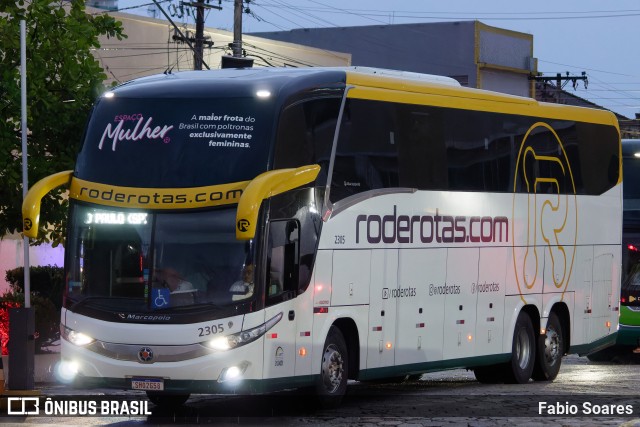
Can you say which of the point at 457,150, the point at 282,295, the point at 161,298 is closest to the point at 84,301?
the point at 161,298

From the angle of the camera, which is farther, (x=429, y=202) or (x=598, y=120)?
(x=598, y=120)

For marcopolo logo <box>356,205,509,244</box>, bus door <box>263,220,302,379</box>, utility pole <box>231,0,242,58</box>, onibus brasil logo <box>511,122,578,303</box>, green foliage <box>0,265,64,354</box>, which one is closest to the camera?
bus door <box>263,220,302,379</box>

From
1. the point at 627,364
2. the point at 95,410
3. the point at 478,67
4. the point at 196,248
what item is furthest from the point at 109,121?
the point at 478,67

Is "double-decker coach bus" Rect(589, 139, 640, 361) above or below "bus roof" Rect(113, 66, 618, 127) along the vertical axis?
below

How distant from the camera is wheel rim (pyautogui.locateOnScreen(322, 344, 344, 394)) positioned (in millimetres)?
16703

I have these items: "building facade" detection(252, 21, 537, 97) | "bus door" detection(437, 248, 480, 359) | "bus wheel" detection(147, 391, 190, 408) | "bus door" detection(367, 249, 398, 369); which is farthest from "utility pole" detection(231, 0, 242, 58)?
"building facade" detection(252, 21, 537, 97)

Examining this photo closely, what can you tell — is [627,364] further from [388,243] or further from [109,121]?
[109,121]

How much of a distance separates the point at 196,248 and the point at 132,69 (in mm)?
26098

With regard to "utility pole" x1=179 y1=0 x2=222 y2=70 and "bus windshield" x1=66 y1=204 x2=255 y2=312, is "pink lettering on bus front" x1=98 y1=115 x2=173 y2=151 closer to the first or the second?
"bus windshield" x1=66 y1=204 x2=255 y2=312

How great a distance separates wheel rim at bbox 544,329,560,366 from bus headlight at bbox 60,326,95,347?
858cm

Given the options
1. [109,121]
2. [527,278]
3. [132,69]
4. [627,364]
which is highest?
[132,69]

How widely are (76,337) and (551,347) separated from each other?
8881 mm

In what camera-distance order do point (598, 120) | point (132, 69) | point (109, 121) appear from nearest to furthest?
point (109, 121) < point (598, 120) < point (132, 69)

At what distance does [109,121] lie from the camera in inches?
650
